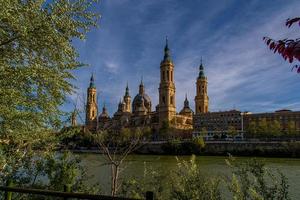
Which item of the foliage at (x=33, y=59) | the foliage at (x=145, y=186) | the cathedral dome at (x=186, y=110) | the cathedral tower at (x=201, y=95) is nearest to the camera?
the foliage at (x=33, y=59)

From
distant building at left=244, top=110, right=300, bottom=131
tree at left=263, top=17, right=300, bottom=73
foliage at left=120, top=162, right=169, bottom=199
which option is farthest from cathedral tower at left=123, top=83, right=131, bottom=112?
tree at left=263, top=17, right=300, bottom=73

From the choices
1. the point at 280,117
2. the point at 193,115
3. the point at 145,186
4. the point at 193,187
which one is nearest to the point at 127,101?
the point at 193,115

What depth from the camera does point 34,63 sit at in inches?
392

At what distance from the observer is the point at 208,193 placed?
992cm

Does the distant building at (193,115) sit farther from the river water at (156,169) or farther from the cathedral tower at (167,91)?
the river water at (156,169)

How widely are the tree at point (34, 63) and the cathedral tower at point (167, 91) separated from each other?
109 m

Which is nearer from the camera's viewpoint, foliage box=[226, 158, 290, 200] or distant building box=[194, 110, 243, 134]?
foliage box=[226, 158, 290, 200]

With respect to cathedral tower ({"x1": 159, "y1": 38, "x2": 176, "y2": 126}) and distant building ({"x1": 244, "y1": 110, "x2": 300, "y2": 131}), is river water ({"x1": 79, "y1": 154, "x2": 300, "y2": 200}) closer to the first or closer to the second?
distant building ({"x1": 244, "y1": 110, "x2": 300, "y2": 131})

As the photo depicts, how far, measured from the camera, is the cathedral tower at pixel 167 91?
124750 mm

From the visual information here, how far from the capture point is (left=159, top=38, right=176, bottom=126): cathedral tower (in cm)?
12475

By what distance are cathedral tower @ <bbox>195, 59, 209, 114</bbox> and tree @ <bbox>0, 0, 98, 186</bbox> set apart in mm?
135271

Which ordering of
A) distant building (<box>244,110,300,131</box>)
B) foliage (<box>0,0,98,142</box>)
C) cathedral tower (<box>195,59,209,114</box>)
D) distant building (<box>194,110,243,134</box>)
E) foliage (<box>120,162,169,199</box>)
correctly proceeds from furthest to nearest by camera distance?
cathedral tower (<box>195,59,209,114</box>), distant building (<box>194,110,243,134</box>), distant building (<box>244,110,300,131</box>), foliage (<box>120,162,169,199</box>), foliage (<box>0,0,98,142</box>)

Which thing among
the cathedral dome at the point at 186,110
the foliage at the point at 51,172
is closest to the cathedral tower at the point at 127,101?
the cathedral dome at the point at 186,110

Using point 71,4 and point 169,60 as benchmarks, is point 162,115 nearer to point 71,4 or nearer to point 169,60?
point 169,60
